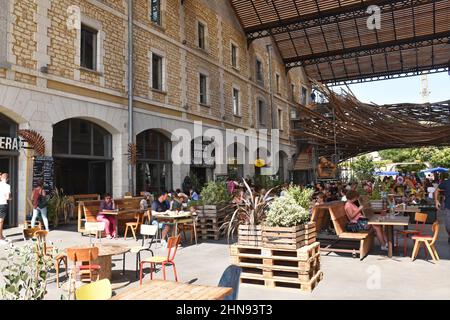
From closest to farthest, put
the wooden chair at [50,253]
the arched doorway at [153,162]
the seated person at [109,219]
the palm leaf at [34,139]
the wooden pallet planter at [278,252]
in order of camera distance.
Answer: the wooden pallet planter at [278,252] < the wooden chair at [50,253] < the seated person at [109,219] < the palm leaf at [34,139] < the arched doorway at [153,162]

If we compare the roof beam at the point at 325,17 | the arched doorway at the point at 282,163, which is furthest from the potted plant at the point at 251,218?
the arched doorway at the point at 282,163

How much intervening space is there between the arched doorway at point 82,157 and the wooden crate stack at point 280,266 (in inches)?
338

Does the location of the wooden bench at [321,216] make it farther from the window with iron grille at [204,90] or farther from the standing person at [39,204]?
the window with iron grille at [204,90]

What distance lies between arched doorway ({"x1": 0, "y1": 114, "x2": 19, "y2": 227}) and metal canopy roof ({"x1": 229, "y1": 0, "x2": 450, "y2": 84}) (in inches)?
627

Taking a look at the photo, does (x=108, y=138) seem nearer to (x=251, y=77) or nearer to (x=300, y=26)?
(x=251, y=77)

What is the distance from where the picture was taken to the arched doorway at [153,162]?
52.4 ft

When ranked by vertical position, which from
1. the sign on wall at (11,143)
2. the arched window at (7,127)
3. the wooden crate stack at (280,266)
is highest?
the arched window at (7,127)

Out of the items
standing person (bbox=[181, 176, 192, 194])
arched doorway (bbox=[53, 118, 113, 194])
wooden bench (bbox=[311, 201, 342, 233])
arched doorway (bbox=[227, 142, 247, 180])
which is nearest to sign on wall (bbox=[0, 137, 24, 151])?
arched doorway (bbox=[53, 118, 113, 194])

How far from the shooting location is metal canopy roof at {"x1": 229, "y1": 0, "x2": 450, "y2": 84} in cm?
2256

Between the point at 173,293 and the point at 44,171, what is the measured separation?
9.44 meters

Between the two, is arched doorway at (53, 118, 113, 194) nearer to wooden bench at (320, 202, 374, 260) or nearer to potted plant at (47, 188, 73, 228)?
potted plant at (47, 188, 73, 228)

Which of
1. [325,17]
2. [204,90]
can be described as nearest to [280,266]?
[204,90]

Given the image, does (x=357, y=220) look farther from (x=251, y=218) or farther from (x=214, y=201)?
(x=214, y=201)

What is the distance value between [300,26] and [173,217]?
18.3m
